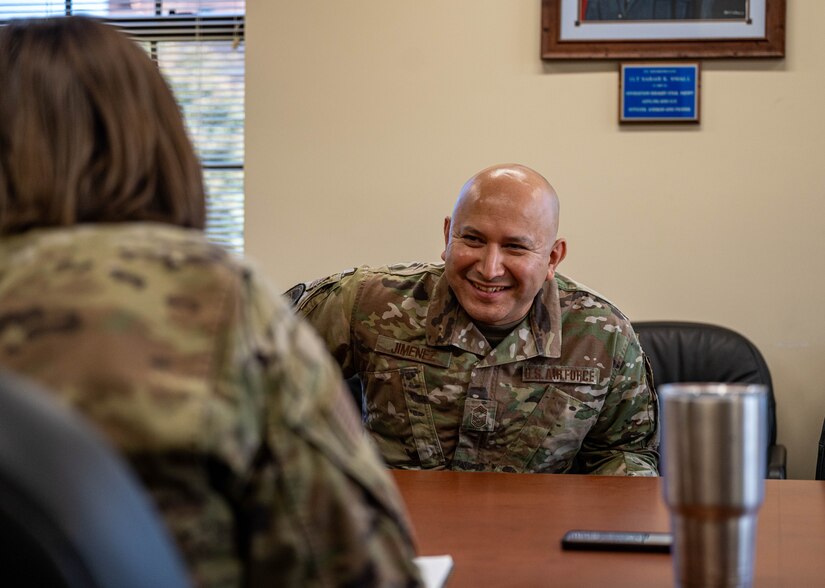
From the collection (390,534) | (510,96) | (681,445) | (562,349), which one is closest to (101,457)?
(390,534)

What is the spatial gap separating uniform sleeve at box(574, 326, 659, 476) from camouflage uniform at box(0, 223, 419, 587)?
4.90 ft

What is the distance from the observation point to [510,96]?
3207 millimetres

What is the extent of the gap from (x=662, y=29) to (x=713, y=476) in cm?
252

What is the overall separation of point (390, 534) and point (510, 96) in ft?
8.51

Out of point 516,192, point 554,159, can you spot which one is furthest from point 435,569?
point 554,159

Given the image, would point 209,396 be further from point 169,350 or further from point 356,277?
point 356,277

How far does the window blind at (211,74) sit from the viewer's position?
137 inches

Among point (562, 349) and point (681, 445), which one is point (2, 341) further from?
point (562, 349)

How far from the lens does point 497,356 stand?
7.33 feet

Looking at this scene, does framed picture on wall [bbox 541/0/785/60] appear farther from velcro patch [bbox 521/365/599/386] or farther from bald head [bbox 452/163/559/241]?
velcro patch [bbox 521/365/599/386]

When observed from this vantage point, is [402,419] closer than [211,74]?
Yes

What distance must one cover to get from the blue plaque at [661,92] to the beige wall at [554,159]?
5 centimetres

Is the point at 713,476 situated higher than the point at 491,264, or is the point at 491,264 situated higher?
the point at 491,264

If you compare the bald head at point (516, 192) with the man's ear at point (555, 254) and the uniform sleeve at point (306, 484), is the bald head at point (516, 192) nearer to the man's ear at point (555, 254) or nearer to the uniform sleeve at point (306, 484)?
the man's ear at point (555, 254)
